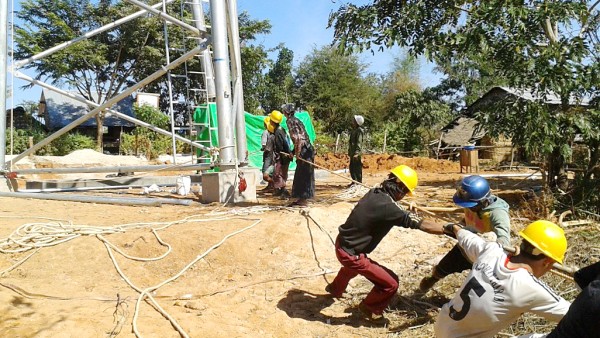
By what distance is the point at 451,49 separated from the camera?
7.86 metres

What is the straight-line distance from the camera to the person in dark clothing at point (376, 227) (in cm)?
435

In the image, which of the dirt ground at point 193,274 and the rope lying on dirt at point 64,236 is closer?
the dirt ground at point 193,274

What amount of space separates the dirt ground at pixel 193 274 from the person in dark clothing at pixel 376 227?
1.29 ft

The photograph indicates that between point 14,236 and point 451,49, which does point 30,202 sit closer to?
point 14,236

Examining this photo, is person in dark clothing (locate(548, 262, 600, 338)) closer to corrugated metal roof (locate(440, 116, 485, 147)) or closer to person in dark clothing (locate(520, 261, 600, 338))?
person in dark clothing (locate(520, 261, 600, 338))

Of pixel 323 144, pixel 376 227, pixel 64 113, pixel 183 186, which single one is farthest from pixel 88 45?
pixel 376 227

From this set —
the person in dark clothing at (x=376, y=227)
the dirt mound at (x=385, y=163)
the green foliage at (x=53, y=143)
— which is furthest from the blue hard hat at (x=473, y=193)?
the green foliage at (x=53, y=143)

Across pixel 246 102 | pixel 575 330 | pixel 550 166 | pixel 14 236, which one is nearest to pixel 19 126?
pixel 246 102

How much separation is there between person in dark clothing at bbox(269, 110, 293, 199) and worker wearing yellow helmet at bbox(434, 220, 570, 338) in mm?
6635

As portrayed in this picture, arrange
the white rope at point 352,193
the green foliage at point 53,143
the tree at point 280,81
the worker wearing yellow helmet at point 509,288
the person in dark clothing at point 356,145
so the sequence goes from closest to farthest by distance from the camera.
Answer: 1. the worker wearing yellow helmet at point 509,288
2. the white rope at point 352,193
3. the person in dark clothing at point 356,145
4. the green foliage at point 53,143
5. the tree at point 280,81

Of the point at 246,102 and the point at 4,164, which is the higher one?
the point at 246,102

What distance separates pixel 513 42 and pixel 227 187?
16.6 ft

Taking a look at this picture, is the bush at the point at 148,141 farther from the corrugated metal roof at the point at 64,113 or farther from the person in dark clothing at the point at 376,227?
the person in dark clothing at the point at 376,227

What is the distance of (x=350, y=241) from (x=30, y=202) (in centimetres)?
650
